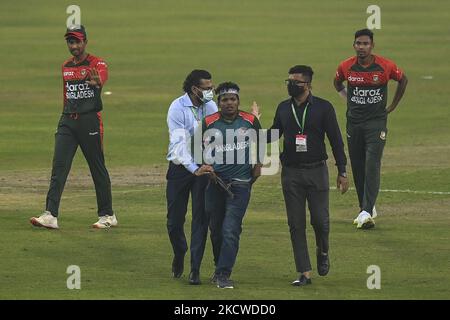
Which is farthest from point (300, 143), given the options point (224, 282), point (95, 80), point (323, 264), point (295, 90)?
point (95, 80)

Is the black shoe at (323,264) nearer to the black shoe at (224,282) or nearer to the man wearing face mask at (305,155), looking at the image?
the man wearing face mask at (305,155)

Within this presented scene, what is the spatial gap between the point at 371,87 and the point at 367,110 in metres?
0.28

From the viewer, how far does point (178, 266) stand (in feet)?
52.0

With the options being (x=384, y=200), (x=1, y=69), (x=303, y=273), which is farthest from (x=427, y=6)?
(x=303, y=273)

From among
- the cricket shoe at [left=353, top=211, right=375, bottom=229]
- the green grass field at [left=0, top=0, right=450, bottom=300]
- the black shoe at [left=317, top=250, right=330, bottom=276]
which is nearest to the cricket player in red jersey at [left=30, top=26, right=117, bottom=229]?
the green grass field at [left=0, top=0, right=450, bottom=300]

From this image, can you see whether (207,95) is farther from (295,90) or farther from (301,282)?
(301,282)

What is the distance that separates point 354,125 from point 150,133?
1094 cm

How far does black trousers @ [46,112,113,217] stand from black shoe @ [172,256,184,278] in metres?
3.31

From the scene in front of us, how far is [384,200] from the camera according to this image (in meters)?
21.8

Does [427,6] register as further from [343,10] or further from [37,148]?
[37,148]

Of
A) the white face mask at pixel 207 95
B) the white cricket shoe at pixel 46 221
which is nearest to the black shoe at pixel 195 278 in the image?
the white face mask at pixel 207 95

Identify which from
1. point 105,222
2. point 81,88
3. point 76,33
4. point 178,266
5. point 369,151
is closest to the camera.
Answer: point 178,266

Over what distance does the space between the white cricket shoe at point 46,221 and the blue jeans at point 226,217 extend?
369cm

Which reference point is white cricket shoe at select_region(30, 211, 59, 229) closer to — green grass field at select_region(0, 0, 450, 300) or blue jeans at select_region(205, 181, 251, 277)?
green grass field at select_region(0, 0, 450, 300)
